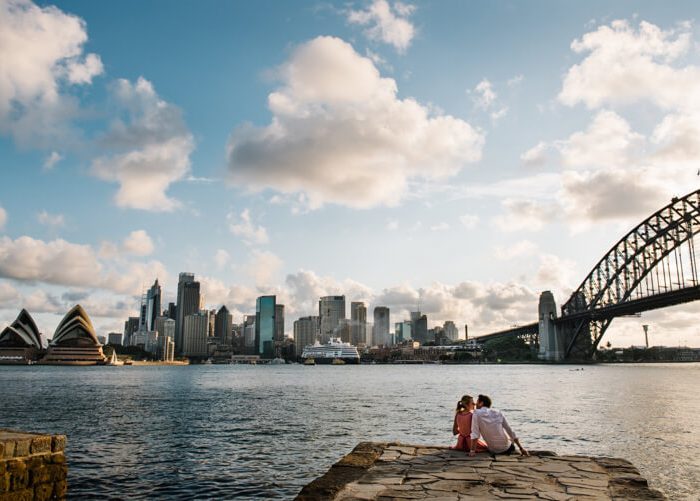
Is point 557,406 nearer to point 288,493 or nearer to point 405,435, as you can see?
point 405,435

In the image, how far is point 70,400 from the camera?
43.9 m

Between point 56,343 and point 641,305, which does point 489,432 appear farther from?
point 56,343

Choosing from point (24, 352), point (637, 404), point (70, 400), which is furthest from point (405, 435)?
point (24, 352)

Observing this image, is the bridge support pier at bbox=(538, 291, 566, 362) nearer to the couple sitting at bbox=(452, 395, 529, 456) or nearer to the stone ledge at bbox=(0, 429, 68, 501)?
the couple sitting at bbox=(452, 395, 529, 456)

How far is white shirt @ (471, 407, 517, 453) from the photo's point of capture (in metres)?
11.2

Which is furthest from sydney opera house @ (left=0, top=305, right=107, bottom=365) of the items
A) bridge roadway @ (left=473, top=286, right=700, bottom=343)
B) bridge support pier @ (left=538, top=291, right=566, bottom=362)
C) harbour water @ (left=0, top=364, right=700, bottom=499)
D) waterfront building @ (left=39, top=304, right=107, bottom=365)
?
harbour water @ (left=0, top=364, right=700, bottom=499)

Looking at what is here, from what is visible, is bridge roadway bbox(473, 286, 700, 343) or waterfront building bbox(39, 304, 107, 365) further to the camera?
waterfront building bbox(39, 304, 107, 365)

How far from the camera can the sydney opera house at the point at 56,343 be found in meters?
184

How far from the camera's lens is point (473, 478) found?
9.16m

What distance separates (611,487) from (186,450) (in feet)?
51.4

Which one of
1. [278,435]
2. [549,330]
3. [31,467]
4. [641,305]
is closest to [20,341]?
[549,330]

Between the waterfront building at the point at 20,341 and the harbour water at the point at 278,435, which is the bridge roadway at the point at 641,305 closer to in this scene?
the harbour water at the point at 278,435

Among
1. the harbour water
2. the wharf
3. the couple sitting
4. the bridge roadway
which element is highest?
the bridge roadway

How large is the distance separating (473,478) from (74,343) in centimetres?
20423
